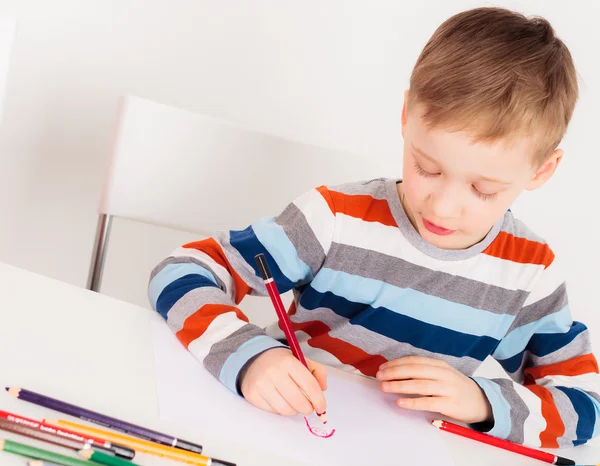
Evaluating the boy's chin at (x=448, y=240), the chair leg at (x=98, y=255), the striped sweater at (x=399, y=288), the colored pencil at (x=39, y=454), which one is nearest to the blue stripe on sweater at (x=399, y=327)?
the striped sweater at (x=399, y=288)

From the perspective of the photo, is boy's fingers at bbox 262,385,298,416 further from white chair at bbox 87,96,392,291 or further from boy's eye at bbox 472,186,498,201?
white chair at bbox 87,96,392,291

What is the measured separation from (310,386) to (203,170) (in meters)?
0.56

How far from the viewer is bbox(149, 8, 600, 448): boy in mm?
743

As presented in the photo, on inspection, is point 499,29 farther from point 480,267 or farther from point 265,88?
point 265,88

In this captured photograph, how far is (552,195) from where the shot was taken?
5.06 ft

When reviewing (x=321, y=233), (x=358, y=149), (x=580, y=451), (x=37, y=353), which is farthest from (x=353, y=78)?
(x=37, y=353)

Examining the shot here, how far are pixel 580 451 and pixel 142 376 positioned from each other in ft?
1.61

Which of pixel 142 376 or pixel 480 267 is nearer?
pixel 142 376

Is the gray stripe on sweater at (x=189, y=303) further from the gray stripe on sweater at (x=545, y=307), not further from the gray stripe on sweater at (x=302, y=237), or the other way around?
the gray stripe on sweater at (x=545, y=307)

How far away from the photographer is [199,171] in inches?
45.1

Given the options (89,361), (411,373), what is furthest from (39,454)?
(411,373)

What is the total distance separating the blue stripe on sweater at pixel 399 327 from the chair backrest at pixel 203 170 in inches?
10.6

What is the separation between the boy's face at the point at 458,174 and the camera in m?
0.75

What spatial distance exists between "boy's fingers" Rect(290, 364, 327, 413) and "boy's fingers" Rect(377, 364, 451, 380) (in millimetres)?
107
